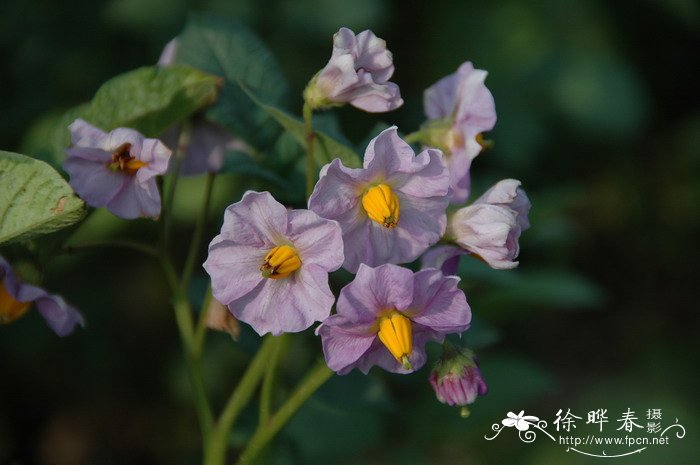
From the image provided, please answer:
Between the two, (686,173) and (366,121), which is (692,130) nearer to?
(686,173)

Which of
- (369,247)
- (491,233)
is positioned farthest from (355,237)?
(491,233)

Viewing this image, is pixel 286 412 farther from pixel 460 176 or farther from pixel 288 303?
pixel 460 176

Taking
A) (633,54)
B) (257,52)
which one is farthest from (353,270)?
(633,54)

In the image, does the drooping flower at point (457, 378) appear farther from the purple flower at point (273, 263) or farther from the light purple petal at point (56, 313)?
the light purple petal at point (56, 313)

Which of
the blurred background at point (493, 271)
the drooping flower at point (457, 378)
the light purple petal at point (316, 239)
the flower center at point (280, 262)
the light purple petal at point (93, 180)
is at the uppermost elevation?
the light purple petal at point (93, 180)

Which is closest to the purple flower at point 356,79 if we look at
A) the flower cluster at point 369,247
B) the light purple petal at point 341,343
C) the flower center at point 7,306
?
the flower cluster at point 369,247

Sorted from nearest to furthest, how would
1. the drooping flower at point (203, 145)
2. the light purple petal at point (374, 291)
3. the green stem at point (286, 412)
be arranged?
the light purple petal at point (374, 291)
the green stem at point (286, 412)
the drooping flower at point (203, 145)

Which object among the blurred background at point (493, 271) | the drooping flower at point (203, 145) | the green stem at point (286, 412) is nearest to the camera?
the green stem at point (286, 412)
